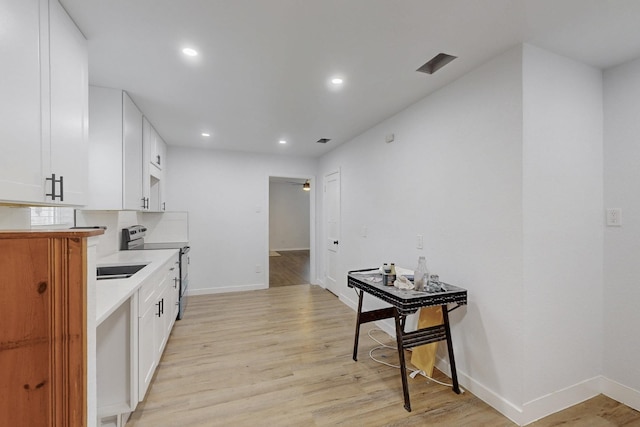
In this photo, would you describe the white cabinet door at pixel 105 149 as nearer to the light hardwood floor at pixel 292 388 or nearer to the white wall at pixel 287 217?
the light hardwood floor at pixel 292 388

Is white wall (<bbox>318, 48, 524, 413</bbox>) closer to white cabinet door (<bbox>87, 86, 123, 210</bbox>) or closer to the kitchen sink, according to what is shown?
the kitchen sink

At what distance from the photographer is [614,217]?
202 centimetres

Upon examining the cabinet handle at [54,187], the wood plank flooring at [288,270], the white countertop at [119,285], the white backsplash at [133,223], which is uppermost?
the cabinet handle at [54,187]

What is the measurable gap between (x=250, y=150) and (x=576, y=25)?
4.24 metres

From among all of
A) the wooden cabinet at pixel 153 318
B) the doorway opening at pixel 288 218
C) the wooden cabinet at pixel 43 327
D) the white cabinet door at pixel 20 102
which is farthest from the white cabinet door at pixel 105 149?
the doorway opening at pixel 288 218

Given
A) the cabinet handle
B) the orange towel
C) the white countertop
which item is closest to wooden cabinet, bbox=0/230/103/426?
the white countertop

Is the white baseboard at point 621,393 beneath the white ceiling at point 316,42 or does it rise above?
beneath

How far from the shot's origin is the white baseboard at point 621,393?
1898 millimetres

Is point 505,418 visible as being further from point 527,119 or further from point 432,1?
point 432,1

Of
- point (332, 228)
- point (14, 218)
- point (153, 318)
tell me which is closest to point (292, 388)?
point (153, 318)

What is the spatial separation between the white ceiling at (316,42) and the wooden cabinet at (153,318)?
166 cm

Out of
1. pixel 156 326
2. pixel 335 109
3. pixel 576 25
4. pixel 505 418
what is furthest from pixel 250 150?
pixel 505 418

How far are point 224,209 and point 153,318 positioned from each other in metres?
2.81

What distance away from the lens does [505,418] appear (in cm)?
184
